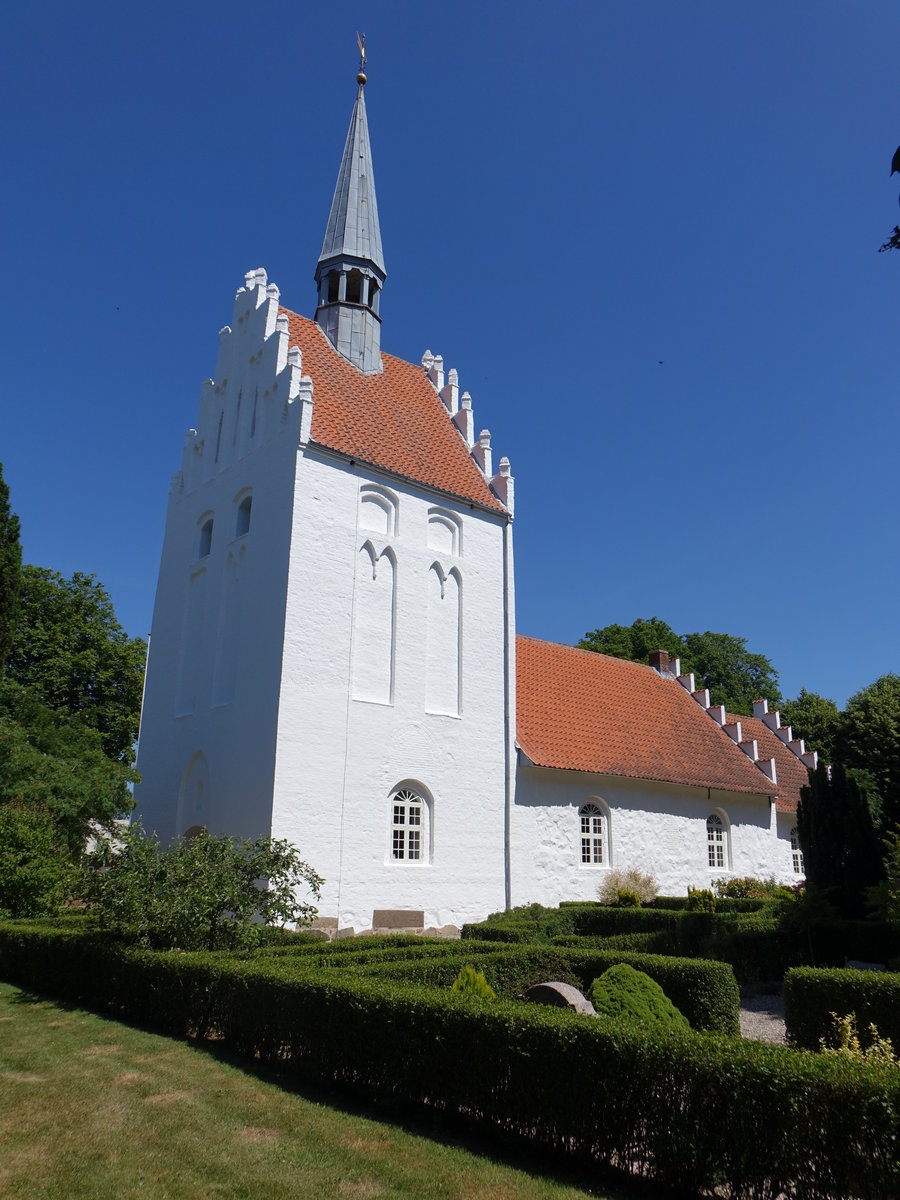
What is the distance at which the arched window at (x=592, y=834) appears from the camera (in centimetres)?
2289

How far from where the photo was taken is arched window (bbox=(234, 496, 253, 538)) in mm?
21578

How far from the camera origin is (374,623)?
20.1 metres

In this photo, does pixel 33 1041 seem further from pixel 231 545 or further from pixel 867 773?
pixel 867 773

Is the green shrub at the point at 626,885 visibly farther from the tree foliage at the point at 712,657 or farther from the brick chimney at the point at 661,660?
the tree foliage at the point at 712,657

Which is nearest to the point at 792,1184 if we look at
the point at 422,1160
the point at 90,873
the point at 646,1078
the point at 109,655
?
the point at 646,1078

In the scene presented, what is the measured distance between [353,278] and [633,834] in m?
17.8

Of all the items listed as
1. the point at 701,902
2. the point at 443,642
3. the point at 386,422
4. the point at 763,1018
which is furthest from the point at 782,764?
the point at 763,1018

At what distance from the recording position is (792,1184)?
5.39 meters

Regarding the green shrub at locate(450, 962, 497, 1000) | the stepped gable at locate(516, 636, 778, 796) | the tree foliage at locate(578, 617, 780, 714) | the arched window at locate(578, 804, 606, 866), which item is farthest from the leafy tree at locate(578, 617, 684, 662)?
the green shrub at locate(450, 962, 497, 1000)

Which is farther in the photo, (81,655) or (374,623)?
(81,655)

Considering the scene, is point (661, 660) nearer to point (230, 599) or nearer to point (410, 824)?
point (410, 824)

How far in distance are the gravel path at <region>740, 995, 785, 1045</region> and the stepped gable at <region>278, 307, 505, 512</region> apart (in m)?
13.4

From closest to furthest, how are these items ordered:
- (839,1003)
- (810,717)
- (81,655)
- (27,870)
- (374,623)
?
(839,1003), (27,870), (374,623), (81,655), (810,717)

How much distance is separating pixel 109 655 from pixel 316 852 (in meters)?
22.2
